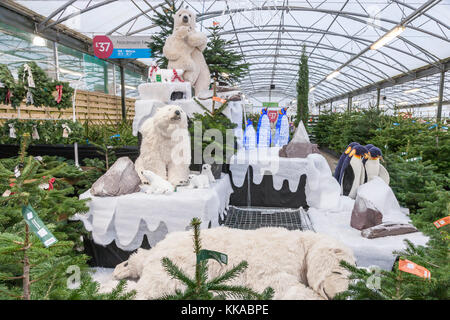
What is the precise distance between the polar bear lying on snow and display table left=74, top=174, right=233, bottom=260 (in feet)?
2.43

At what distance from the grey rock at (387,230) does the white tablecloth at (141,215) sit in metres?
1.25

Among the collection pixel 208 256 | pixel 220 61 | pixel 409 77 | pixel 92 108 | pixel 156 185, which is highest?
pixel 409 77

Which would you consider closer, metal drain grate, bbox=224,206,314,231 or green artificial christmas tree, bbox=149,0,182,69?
metal drain grate, bbox=224,206,314,231

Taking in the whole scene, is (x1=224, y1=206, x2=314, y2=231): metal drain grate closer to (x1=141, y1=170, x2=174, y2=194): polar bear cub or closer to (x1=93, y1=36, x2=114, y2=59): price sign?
(x1=141, y1=170, x2=174, y2=194): polar bear cub

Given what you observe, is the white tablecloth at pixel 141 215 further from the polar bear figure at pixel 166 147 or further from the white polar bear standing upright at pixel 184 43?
the white polar bear standing upright at pixel 184 43

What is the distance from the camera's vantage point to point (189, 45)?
4027mm

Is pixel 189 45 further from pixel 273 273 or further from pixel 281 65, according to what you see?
pixel 281 65

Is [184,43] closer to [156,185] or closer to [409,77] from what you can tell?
[156,185]

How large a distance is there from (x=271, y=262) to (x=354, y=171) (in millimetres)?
1980

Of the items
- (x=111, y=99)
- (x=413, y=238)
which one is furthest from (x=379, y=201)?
(x=111, y=99)

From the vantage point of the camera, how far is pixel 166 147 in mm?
2711

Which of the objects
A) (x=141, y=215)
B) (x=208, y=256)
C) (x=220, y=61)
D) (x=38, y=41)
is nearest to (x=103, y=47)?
(x=38, y=41)

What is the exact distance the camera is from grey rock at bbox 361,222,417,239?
2066mm

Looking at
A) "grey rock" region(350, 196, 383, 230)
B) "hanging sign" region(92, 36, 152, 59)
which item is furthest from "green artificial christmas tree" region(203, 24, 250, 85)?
"grey rock" region(350, 196, 383, 230)
